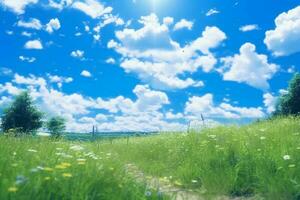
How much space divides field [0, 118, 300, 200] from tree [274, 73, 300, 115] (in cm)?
3866

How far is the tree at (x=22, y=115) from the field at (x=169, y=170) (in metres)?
37.6

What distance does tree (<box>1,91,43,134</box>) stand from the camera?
48688 millimetres

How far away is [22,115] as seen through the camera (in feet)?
161

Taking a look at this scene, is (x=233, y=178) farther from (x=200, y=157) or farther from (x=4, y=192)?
(x=4, y=192)

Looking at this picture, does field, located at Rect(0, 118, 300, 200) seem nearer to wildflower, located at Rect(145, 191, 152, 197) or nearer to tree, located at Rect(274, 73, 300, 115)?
wildflower, located at Rect(145, 191, 152, 197)

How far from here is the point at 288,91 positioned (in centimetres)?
5059

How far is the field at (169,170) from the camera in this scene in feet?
18.2

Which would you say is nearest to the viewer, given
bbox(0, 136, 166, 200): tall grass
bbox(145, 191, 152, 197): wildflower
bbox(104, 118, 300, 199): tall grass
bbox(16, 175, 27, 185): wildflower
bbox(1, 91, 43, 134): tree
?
bbox(16, 175, 27, 185): wildflower

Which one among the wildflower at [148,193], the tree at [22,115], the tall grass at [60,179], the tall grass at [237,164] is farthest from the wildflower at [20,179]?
the tree at [22,115]

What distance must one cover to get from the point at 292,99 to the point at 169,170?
41.4 meters

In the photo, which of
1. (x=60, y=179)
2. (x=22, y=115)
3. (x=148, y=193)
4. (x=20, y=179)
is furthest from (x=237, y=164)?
(x=22, y=115)

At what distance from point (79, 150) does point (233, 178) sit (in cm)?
314

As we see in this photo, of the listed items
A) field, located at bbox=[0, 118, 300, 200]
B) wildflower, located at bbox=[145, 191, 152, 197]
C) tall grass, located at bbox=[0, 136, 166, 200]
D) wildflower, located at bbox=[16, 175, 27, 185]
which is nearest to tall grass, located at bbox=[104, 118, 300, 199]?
field, located at bbox=[0, 118, 300, 200]

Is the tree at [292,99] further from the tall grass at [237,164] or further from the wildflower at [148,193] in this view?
the wildflower at [148,193]
